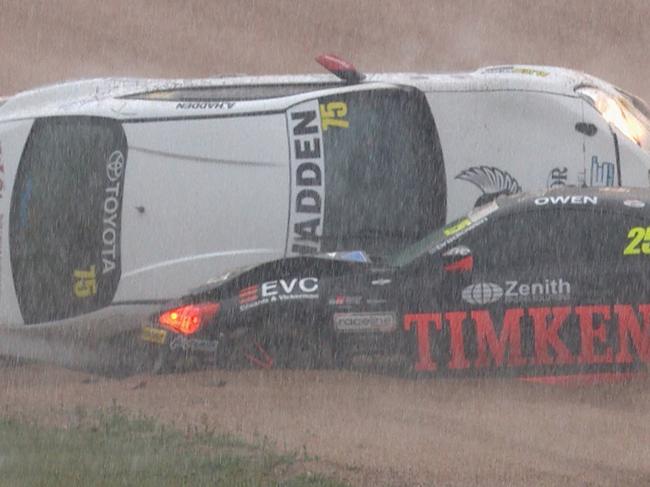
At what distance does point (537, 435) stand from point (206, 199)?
10.5 feet

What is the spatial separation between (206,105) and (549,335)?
9.76 feet

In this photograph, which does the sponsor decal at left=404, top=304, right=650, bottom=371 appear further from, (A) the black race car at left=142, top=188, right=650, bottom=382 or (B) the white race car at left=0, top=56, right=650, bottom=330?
(B) the white race car at left=0, top=56, right=650, bottom=330

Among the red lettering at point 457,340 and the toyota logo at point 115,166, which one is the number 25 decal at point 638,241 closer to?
the red lettering at point 457,340

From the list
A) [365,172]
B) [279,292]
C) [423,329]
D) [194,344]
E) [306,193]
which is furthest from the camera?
[365,172]

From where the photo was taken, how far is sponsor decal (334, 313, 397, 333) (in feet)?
30.6

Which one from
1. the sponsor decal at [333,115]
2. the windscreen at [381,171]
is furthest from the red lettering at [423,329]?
the sponsor decal at [333,115]

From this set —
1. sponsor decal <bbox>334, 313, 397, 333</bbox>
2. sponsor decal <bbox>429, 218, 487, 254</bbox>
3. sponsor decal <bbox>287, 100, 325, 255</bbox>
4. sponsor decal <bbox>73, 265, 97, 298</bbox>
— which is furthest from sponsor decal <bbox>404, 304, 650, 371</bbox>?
sponsor decal <bbox>73, 265, 97, 298</bbox>

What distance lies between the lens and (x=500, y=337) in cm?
924

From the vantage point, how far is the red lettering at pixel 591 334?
921cm

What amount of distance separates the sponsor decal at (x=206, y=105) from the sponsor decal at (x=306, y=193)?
0.51 metres

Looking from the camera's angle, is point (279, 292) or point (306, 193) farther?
point (306, 193)

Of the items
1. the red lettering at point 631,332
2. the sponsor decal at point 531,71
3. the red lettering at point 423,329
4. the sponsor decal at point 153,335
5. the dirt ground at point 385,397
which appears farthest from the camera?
the sponsor decal at point 531,71

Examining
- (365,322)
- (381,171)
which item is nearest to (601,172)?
(381,171)

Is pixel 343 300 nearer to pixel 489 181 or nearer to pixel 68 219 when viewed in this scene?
pixel 489 181
